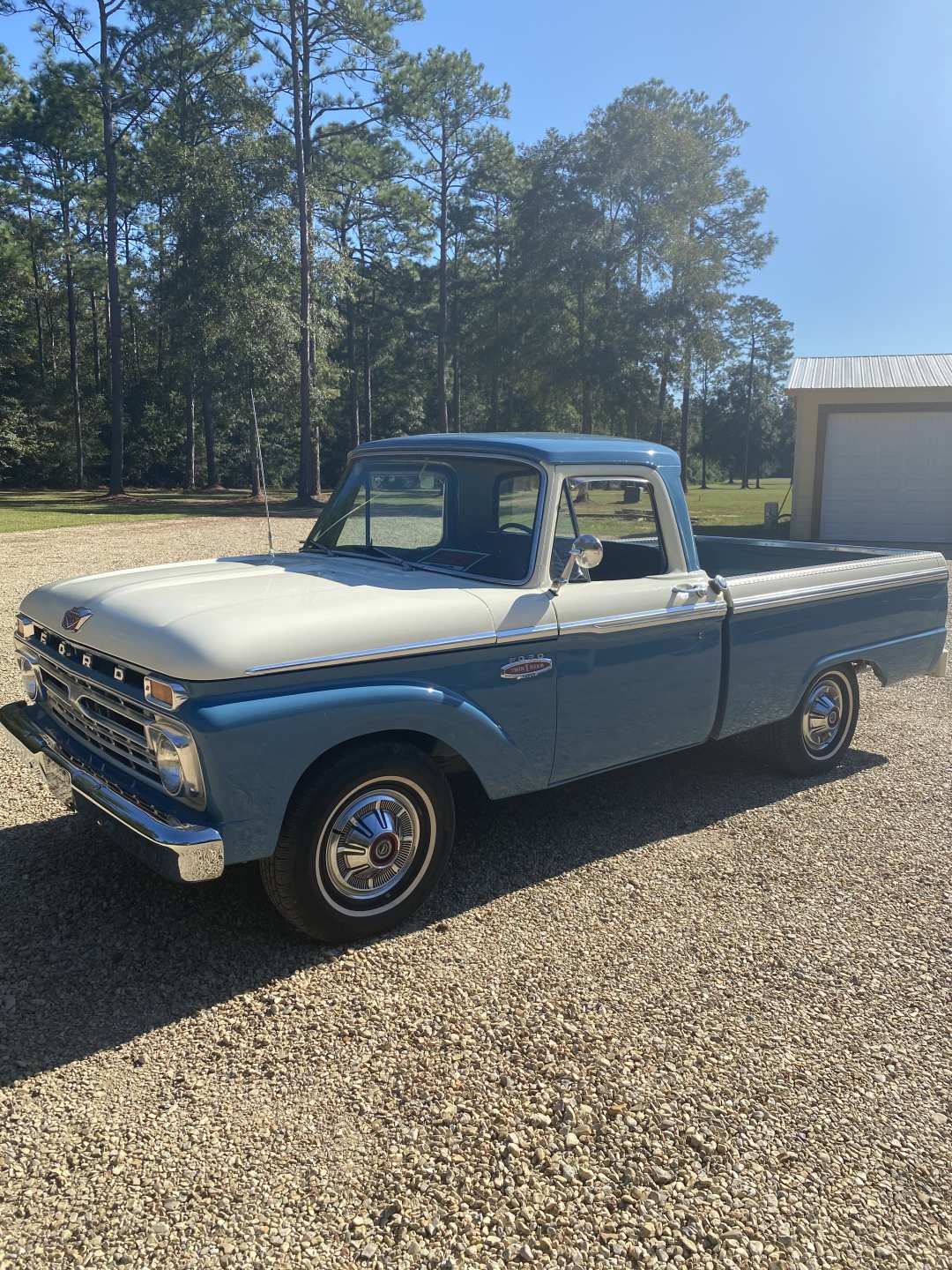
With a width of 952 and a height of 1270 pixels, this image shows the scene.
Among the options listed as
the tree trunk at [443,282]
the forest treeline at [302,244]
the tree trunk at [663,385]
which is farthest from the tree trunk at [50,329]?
the tree trunk at [663,385]

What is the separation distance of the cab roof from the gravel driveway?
1.79 metres

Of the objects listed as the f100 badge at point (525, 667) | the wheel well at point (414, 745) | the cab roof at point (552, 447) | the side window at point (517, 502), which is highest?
the cab roof at point (552, 447)

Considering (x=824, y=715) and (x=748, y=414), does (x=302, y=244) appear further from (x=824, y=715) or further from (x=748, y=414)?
(x=748, y=414)

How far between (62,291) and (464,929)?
47.6 m

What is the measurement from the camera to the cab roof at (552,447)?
3.93 m

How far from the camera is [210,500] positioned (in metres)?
32.5

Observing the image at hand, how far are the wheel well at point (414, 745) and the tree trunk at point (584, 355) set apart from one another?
33310 mm

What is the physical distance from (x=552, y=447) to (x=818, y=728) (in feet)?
8.18

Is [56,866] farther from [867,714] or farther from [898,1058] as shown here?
[867,714]

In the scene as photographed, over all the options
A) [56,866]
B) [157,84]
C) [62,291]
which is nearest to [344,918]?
[56,866]

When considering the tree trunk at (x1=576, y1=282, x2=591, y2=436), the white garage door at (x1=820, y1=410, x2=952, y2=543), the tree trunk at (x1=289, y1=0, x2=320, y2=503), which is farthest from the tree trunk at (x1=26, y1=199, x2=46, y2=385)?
the white garage door at (x1=820, y1=410, x2=952, y2=543)

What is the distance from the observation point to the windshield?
3918 millimetres

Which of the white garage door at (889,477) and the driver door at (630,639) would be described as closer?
the driver door at (630,639)

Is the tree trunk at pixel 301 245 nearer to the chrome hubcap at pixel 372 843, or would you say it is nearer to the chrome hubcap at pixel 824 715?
the chrome hubcap at pixel 824 715
